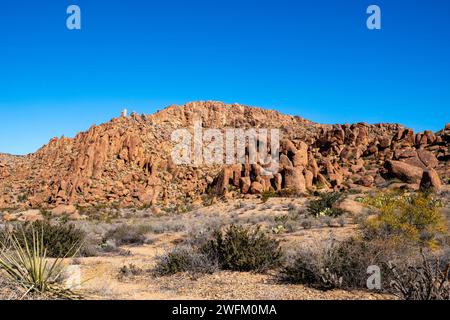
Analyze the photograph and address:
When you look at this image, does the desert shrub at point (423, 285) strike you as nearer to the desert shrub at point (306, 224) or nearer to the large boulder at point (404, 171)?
the desert shrub at point (306, 224)

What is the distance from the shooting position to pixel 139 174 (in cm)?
4406

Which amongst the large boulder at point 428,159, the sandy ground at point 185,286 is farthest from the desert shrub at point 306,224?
the large boulder at point 428,159

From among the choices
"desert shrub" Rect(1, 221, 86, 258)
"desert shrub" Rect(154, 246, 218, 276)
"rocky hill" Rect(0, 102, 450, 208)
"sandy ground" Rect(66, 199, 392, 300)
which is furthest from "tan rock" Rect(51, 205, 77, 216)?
"desert shrub" Rect(154, 246, 218, 276)

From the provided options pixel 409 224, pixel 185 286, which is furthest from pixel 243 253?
pixel 409 224

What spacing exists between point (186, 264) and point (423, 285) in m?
4.62

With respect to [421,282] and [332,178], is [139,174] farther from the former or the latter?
[421,282]

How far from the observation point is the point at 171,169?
153 feet

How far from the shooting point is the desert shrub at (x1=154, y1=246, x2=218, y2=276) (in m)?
8.16

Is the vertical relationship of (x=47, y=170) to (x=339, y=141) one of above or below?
below

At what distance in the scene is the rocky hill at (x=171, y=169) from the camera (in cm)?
3366

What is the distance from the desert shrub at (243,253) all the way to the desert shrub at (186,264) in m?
0.25
